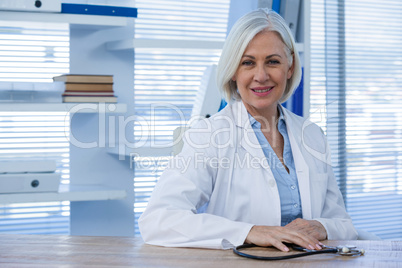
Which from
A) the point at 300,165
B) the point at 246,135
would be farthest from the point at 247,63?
the point at 300,165

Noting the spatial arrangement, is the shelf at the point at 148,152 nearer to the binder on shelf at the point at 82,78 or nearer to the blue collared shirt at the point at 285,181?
the binder on shelf at the point at 82,78

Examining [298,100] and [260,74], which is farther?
[298,100]

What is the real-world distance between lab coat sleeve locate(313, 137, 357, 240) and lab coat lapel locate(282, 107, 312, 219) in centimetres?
8

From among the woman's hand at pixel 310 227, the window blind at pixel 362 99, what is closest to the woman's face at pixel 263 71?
the woman's hand at pixel 310 227

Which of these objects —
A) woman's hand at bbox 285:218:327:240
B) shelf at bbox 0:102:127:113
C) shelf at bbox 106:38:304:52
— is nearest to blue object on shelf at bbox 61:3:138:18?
shelf at bbox 106:38:304:52

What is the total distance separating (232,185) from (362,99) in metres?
2.02

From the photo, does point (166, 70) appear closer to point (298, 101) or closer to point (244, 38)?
point (298, 101)

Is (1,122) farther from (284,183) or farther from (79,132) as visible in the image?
(284,183)

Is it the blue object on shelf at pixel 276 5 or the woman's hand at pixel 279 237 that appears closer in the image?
the woman's hand at pixel 279 237

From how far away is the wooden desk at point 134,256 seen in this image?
50.7 inches

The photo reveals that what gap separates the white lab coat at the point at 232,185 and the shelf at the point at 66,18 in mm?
750

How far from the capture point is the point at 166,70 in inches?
117

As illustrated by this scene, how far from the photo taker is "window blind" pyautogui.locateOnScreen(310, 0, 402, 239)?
3.54 m

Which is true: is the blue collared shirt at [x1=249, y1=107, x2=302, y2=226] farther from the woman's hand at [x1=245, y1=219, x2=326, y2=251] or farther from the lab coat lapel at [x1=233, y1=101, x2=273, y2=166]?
the woman's hand at [x1=245, y1=219, x2=326, y2=251]
